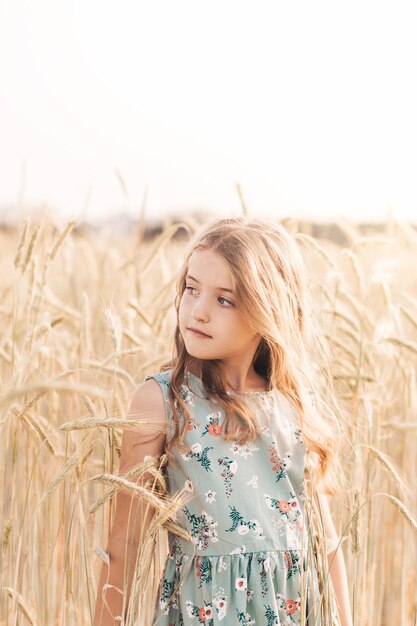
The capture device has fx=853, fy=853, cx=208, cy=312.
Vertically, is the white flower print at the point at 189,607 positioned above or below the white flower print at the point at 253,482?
below

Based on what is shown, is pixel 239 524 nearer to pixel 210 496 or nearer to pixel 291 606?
pixel 210 496

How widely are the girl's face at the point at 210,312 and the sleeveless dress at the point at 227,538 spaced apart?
0.10 meters

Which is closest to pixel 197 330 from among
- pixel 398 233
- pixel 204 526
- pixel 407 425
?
pixel 204 526

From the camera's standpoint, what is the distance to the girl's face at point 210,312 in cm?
159

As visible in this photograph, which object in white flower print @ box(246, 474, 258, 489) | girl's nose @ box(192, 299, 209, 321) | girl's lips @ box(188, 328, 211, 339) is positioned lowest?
white flower print @ box(246, 474, 258, 489)

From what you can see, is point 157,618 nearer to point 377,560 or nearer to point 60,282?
point 377,560

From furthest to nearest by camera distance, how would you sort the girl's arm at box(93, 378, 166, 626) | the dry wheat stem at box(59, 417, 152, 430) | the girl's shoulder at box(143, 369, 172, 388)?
the girl's shoulder at box(143, 369, 172, 388) < the girl's arm at box(93, 378, 166, 626) < the dry wheat stem at box(59, 417, 152, 430)

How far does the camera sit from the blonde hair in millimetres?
1632

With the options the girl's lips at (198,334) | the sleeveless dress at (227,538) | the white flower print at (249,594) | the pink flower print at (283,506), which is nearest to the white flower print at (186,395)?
the sleeveless dress at (227,538)

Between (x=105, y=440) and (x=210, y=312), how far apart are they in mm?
306

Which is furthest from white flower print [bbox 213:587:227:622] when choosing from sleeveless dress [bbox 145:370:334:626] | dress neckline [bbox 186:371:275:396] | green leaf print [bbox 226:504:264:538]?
dress neckline [bbox 186:371:275:396]

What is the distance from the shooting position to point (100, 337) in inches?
107

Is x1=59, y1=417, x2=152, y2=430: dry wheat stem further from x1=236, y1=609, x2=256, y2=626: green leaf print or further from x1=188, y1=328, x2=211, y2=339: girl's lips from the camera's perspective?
x1=236, y1=609, x2=256, y2=626: green leaf print

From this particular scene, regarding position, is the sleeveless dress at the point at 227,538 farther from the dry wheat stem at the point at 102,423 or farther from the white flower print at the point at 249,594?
the dry wheat stem at the point at 102,423
